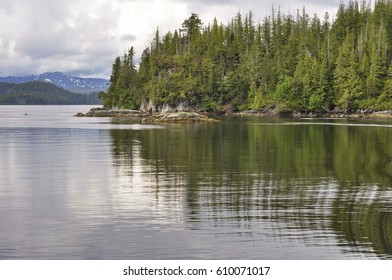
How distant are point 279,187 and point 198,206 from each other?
6.77 m

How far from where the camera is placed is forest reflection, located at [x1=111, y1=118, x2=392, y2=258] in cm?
2108

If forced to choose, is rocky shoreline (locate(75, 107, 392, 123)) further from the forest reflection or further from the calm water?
the calm water

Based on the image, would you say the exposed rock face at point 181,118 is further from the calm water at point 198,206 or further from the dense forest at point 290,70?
the calm water at point 198,206

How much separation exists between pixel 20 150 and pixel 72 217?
33913mm

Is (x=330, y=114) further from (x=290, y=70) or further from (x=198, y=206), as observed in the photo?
(x=198, y=206)

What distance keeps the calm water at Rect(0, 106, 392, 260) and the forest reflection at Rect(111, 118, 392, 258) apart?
0.06m

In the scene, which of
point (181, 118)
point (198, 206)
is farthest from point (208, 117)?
point (198, 206)

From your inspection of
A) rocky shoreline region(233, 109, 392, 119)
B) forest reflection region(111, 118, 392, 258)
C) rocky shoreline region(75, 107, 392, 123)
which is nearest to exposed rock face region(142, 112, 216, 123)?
rocky shoreline region(75, 107, 392, 123)

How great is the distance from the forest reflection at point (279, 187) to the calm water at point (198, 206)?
63 mm

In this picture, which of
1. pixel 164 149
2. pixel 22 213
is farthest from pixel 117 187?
pixel 164 149

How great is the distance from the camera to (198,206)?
2516cm

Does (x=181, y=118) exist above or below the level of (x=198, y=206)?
above

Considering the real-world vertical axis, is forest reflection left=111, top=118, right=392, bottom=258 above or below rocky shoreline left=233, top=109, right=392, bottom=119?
below

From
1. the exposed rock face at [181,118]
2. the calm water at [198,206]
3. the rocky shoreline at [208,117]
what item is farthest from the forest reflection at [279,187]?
the rocky shoreline at [208,117]
